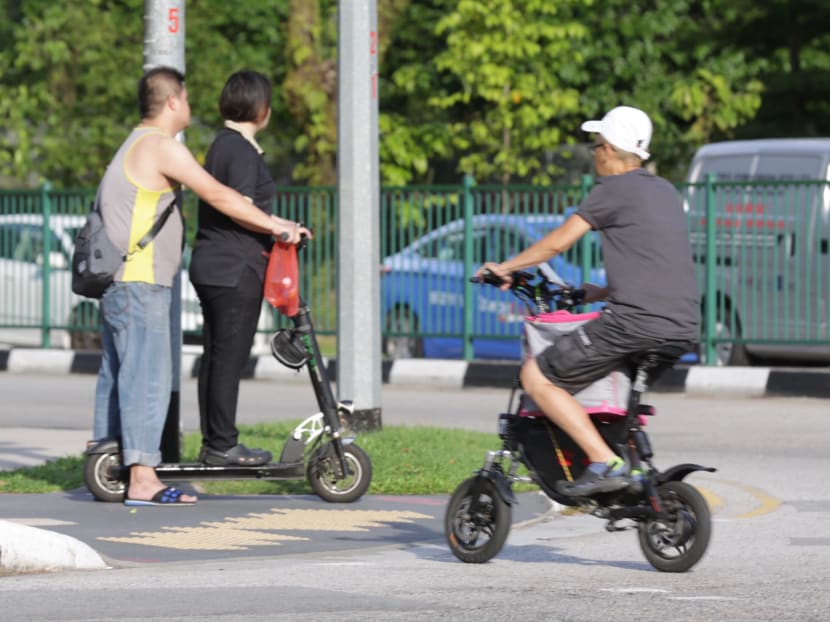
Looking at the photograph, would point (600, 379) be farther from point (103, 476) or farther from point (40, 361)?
point (40, 361)

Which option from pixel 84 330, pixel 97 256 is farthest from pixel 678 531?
pixel 84 330

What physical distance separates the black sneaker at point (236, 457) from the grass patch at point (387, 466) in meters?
0.63

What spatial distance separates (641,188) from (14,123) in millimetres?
23904

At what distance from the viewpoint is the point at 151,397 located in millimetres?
8914

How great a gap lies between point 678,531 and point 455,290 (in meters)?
11.5

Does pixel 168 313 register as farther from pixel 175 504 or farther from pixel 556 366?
pixel 556 366

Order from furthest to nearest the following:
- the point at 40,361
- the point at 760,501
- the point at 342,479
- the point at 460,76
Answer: the point at 460,76, the point at 40,361, the point at 760,501, the point at 342,479

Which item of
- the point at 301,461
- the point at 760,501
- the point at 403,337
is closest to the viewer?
the point at 301,461

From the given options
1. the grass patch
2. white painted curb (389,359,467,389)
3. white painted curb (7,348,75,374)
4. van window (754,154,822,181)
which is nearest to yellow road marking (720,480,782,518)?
the grass patch

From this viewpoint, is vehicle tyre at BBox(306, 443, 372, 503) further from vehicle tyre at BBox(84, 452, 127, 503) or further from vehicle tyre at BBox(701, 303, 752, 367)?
vehicle tyre at BBox(701, 303, 752, 367)

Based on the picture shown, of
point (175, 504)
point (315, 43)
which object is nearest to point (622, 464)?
point (175, 504)

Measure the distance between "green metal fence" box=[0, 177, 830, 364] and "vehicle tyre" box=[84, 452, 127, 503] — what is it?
8.62 meters

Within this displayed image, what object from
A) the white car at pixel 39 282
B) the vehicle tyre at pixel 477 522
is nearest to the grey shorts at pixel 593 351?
the vehicle tyre at pixel 477 522

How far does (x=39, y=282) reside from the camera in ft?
66.7
